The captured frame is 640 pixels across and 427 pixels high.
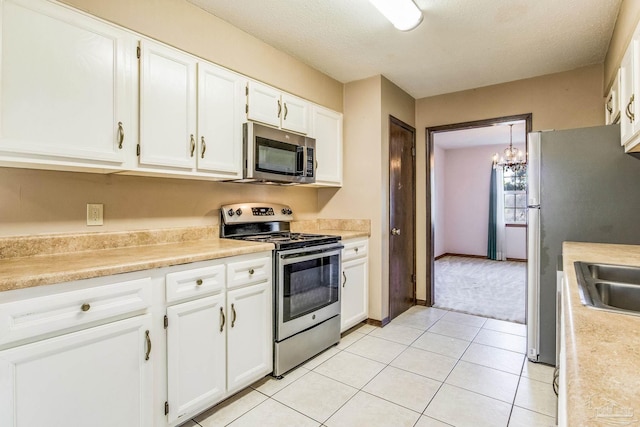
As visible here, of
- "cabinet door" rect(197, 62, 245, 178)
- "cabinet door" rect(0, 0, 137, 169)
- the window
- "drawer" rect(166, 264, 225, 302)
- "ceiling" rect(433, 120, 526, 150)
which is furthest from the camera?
the window

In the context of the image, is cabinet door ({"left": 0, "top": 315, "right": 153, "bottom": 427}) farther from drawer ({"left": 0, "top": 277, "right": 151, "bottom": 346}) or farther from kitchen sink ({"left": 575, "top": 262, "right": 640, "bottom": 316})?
kitchen sink ({"left": 575, "top": 262, "right": 640, "bottom": 316})

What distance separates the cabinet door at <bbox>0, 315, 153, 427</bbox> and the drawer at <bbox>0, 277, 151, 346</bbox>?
0.04 meters

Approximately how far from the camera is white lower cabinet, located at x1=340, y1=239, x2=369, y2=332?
→ 2896mm

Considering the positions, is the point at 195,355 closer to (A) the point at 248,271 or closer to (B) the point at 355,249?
(A) the point at 248,271

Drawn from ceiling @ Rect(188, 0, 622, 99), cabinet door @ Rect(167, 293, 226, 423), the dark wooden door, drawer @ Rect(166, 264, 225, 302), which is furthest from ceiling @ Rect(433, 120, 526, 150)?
cabinet door @ Rect(167, 293, 226, 423)

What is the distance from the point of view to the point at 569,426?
0.43m

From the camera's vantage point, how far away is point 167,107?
1951 mm

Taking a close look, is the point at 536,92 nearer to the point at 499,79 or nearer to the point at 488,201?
the point at 499,79

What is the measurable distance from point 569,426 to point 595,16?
2.84 meters

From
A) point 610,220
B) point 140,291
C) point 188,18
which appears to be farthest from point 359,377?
point 188,18

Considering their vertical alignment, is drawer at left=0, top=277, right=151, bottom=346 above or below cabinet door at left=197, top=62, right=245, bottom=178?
below

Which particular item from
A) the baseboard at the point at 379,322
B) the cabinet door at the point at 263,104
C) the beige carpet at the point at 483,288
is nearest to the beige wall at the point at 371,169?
the baseboard at the point at 379,322

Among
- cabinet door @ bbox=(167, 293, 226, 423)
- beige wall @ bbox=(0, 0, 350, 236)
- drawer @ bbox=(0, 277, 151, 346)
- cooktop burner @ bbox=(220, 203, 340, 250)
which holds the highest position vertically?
beige wall @ bbox=(0, 0, 350, 236)

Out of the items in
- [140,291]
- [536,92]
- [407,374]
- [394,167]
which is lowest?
[407,374]
